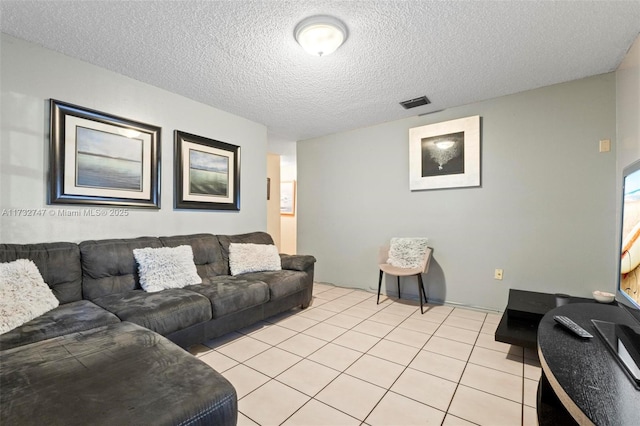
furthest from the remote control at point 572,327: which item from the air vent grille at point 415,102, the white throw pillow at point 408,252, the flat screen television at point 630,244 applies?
the air vent grille at point 415,102

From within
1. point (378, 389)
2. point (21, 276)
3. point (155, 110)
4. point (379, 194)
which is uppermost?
point (155, 110)

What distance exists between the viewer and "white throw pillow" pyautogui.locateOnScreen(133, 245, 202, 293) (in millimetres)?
2318

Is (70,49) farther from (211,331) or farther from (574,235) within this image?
(574,235)

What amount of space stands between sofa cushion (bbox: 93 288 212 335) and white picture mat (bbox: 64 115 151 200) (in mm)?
904

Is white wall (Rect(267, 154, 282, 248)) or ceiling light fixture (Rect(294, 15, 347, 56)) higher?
ceiling light fixture (Rect(294, 15, 347, 56))

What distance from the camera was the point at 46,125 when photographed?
7.04ft

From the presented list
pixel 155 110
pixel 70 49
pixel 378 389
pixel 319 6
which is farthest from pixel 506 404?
pixel 70 49

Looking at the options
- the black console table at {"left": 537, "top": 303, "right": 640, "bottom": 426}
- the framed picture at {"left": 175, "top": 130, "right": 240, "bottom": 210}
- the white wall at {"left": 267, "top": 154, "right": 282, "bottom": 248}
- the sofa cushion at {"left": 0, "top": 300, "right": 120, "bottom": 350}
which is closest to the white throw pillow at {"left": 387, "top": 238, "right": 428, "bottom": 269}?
the black console table at {"left": 537, "top": 303, "right": 640, "bottom": 426}

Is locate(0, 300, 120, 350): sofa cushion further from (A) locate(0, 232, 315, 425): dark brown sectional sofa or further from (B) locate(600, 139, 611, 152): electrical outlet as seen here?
(B) locate(600, 139, 611, 152): electrical outlet

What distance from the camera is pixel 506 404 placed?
5.18 ft

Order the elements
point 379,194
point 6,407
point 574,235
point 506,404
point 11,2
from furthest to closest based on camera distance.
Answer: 1. point 379,194
2. point 574,235
3. point 11,2
4. point 506,404
5. point 6,407

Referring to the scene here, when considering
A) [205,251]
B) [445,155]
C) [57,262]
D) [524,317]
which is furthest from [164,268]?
[445,155]

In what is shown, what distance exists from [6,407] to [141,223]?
6.70 feet

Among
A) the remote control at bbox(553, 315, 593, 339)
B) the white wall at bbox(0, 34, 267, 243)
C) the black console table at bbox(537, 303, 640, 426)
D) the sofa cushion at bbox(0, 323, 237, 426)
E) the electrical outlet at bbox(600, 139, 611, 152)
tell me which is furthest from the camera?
the electrical outlet at bbox(600, 139, 611, 152)
